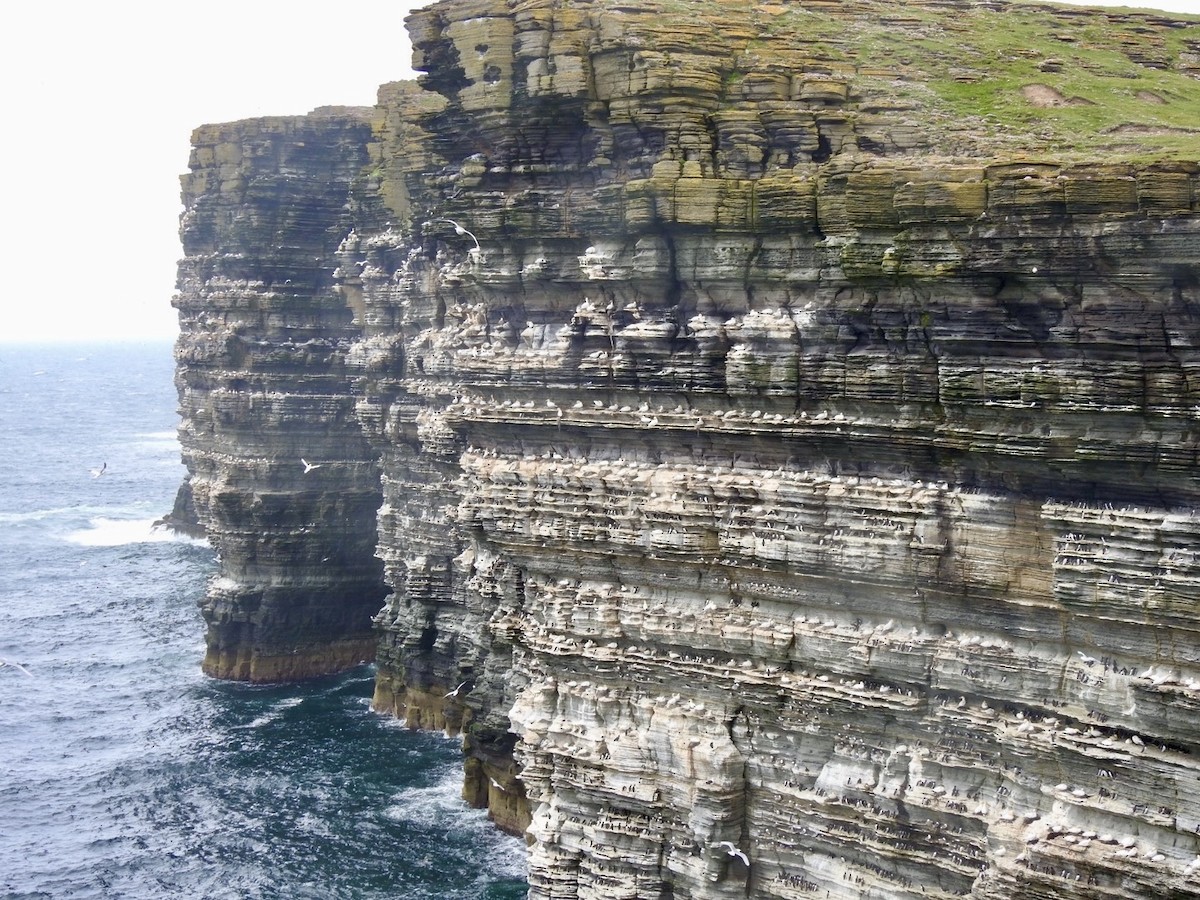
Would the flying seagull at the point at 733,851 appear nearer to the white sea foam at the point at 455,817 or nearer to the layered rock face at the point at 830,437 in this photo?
the layered rock face at the point at 830,437

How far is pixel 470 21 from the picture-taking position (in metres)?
37.2

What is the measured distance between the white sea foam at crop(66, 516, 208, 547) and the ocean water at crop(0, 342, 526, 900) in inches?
412

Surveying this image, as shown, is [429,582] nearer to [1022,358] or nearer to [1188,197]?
[1022,358]

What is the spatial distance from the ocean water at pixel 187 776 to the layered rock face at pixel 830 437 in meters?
11.8

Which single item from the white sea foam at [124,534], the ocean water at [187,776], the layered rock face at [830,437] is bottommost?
the ocean water at [187,776]

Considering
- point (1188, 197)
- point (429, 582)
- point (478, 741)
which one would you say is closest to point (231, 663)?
point (429, 582)

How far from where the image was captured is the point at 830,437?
29.6m

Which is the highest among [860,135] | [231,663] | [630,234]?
[860,135]

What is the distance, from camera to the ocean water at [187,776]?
4519 centimetres

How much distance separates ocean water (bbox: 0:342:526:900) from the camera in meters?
45.2

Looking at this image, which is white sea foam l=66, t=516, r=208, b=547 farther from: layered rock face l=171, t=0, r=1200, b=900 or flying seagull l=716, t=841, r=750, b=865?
flying seagull l=716, t=841, r=750, b=865

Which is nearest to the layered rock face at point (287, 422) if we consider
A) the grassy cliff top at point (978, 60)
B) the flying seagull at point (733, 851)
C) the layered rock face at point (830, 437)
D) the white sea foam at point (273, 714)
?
the white sea foam at point (273, 714)

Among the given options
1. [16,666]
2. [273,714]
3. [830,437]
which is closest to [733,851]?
[830,437]

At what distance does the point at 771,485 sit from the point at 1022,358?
6.43 m
